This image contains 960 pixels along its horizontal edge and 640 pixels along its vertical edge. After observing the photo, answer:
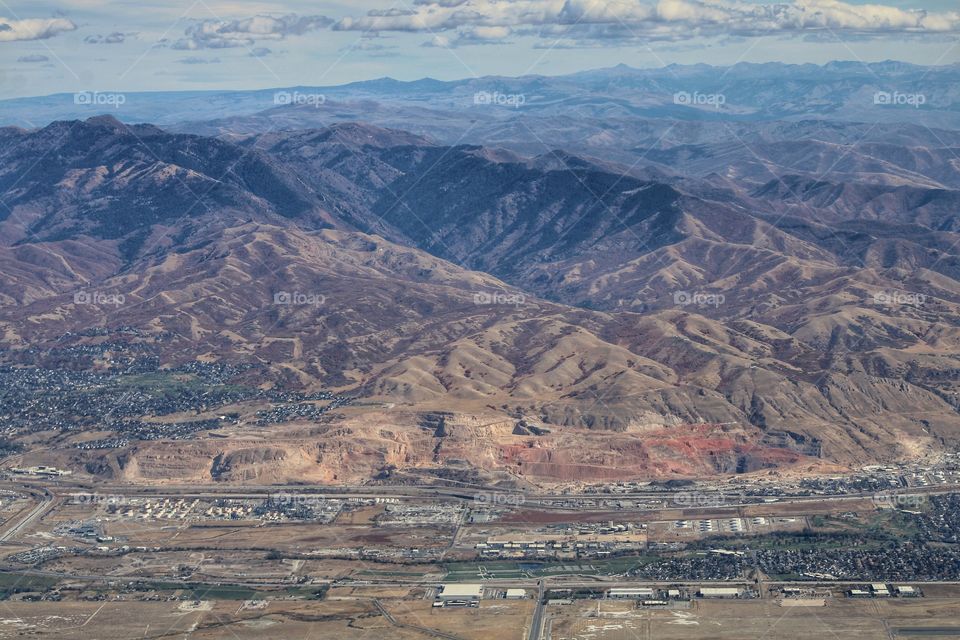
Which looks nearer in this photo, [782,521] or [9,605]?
[9,605]

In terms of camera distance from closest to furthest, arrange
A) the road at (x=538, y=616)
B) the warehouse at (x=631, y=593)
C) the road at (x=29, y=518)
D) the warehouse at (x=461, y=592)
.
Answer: the road at (x=538, y=616) < the warehouse at (x=631, y=593) < the warehouse at (x=461, y=592) < the road at (x=29, y=518)

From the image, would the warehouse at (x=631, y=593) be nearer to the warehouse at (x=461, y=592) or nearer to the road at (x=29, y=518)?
the warehouse at (x=461, y=592)

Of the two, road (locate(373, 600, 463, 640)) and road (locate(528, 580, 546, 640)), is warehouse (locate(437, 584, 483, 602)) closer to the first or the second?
road (locate(528, 580, 546, 640))

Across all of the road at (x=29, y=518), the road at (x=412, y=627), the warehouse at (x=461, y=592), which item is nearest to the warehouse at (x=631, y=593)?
the warehouse at (x=461, y=592)

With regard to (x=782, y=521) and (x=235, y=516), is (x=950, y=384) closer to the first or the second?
(x=782, y=521)

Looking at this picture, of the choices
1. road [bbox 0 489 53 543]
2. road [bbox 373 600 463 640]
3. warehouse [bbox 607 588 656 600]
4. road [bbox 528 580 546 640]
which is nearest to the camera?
road [bbox 528 580 546 640]

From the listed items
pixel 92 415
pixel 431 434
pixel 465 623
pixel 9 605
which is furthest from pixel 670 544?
pixel 92 415

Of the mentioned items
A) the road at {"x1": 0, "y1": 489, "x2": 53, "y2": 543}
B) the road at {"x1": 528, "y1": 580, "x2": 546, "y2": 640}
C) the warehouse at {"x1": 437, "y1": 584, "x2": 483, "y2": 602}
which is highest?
the road at {"x1": 0, "y1": 489, "x2": 53, "y2": 543}

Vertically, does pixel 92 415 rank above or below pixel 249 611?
above

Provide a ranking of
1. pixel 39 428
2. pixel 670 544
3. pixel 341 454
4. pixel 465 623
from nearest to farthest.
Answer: pixel 465 623
pixel 670 544
pixel 341 454
pixel 39 428

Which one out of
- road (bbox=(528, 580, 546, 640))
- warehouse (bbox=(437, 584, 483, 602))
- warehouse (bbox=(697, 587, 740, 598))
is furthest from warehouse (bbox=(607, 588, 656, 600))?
warehouse (bbox=(437, 584, 483, 602))

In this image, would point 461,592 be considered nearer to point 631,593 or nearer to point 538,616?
point 538,616
